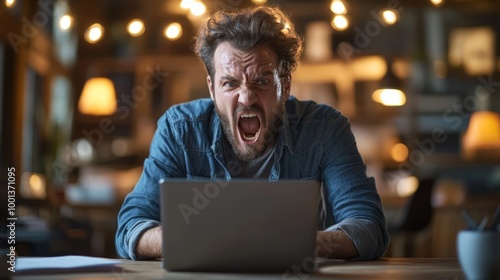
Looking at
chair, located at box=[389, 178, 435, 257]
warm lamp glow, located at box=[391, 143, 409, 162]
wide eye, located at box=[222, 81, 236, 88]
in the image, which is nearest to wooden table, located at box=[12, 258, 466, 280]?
wide eye, located at box=[222, 81, 236, 88]

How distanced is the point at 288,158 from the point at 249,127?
6.1 inches

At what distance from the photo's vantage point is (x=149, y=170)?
237 centimetres

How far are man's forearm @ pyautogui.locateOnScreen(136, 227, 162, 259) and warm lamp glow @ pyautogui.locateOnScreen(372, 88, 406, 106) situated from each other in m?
4.77

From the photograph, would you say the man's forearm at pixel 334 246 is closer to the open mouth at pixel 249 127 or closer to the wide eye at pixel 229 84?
the open mouth at pixel 249 127

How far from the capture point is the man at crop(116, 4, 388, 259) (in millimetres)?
2391

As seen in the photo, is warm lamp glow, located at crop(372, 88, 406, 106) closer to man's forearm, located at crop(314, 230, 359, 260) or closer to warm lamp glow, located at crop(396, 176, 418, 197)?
warm lamp glow, located at crop(396, 176, 418, 197)

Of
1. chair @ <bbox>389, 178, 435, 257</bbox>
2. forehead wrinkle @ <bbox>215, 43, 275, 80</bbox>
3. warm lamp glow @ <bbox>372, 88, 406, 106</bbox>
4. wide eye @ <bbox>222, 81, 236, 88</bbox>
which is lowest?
chair @ <bbox>389, 178, 435, 257</bbox>

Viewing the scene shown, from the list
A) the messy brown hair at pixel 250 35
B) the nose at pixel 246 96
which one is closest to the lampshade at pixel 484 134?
the messy brown hair at pixel 250 35

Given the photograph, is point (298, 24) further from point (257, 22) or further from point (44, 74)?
point (257, 22)

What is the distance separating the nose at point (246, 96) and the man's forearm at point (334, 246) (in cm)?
53

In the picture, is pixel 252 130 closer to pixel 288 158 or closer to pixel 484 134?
pixel 288 158

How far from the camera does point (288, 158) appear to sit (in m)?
2.45

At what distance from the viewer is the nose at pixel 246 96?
7.82 ft

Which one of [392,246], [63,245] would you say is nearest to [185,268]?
[63,245]
